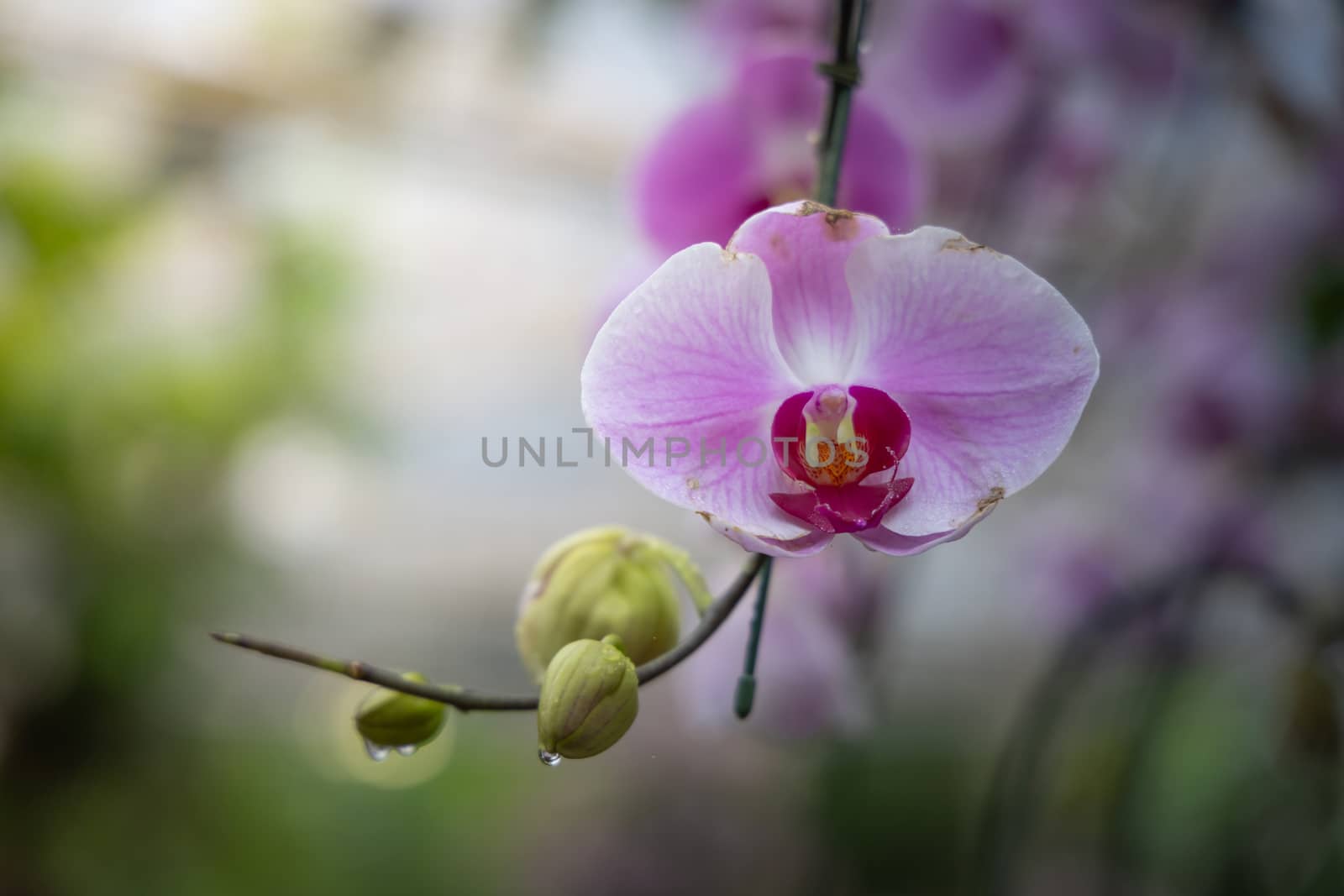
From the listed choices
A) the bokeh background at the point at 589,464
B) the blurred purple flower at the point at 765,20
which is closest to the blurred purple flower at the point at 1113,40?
the bokeh background at the point at 589,464

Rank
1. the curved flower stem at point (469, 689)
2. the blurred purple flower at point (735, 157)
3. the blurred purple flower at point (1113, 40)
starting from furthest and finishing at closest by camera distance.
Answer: the blurred purple flower at point (1113, 40) → the blurred purple flower at point (735, 157) → the curved flower stem at point (469, 689)

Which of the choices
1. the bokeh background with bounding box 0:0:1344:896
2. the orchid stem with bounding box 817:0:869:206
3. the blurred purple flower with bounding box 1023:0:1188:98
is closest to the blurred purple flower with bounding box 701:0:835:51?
the bokeh background with bounding box 0:0:1344:896

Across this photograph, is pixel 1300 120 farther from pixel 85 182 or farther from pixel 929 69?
pixel 85 182

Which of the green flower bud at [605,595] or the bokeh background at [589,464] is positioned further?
the bokeh background at [589,464]

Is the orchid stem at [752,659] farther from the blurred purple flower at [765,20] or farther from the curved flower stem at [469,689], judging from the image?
the blurred purple flower at [765,20]

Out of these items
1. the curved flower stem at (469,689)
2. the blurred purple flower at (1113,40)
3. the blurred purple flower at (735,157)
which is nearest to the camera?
the curved flower stem at (469,689)

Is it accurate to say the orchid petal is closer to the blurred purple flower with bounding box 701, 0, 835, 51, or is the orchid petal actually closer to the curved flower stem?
the curved flower stem

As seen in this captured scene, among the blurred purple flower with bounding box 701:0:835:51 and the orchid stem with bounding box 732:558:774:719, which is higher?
the blurred purple flower with bounding box 701:0:835:51

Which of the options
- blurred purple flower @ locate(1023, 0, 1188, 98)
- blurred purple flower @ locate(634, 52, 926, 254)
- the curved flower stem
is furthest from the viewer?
blurred purple flower @ locate(1023, 0, 1188, 98)
